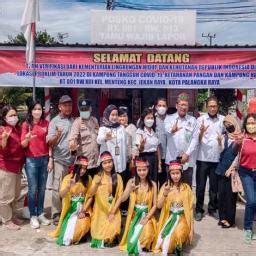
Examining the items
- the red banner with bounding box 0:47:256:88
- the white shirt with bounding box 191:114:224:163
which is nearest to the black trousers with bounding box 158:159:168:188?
the white shirt with bounding box 191:114:224:163

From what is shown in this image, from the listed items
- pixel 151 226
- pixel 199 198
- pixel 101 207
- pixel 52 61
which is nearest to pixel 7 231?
pixel 101 207

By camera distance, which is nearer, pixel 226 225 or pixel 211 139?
pixel 226 225

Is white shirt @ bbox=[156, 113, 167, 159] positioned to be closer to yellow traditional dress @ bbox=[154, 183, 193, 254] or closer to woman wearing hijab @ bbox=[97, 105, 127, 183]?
woman wearing hijab @ bbox=[97, 105, 127, 183]

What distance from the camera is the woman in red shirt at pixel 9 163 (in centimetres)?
590

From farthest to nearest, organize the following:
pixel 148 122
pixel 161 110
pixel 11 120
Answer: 1. pixel 161 110
2. pixel 148 122
3. pixel 11 120

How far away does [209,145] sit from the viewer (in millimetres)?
6410

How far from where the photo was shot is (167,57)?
28.9ft

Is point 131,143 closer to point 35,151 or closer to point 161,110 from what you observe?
point 161,110

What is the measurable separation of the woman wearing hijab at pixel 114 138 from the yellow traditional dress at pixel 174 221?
2.84 feet

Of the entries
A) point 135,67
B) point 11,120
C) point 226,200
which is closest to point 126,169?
point 226,200

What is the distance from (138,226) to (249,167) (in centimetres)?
157

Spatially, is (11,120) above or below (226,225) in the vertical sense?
above

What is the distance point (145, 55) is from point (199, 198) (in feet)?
11.1

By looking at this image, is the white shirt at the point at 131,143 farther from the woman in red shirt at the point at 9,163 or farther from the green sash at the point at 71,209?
the woman in red shirt at the point at 9,163
